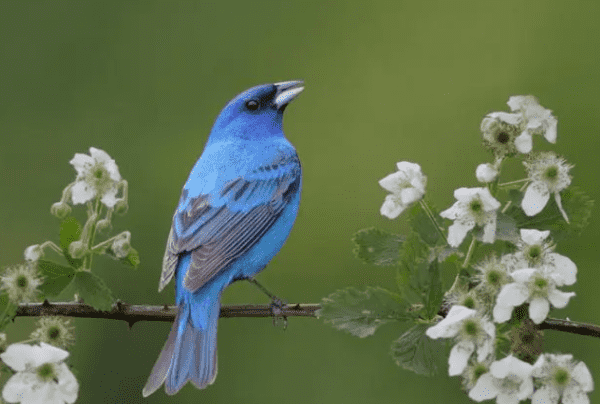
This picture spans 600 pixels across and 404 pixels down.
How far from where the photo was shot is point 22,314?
103 inches

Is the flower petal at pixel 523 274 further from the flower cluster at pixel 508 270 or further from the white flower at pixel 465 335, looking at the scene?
the white flower at pixel 465 335

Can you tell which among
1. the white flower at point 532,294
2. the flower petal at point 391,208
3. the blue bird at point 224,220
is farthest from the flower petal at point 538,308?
the blue bird at point 224,220

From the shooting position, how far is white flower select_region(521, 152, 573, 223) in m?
2.44

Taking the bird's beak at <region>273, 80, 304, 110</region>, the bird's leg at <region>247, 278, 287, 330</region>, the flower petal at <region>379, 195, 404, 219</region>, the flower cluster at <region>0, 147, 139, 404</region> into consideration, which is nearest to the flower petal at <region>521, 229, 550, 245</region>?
the flower petal at <region>379, 195, 404, 219</region>

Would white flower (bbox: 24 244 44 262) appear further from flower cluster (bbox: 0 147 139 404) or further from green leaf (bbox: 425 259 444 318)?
green leaf (bbox: 425 259 444 318)

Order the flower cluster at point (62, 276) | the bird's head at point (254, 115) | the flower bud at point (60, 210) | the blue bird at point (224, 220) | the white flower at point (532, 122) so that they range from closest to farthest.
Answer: the flower cluster at point (62, 276) → the white flower at point (532, 122) → the flower bud at point (60, 210) → the blue bird at point (224, 220) → the bird's head at point (254, 115)

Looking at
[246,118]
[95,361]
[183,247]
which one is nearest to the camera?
[183,247]

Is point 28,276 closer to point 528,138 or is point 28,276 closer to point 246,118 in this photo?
point 528,138

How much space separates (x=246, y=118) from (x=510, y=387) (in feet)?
8.64

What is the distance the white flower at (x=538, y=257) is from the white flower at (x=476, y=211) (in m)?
0.07

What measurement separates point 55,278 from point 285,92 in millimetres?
2138

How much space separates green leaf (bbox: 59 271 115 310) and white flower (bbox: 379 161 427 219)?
75 cm

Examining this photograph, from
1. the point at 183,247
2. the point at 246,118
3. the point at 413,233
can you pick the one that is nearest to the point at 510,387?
the point at 413,233

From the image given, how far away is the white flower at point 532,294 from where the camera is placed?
2.26 m
